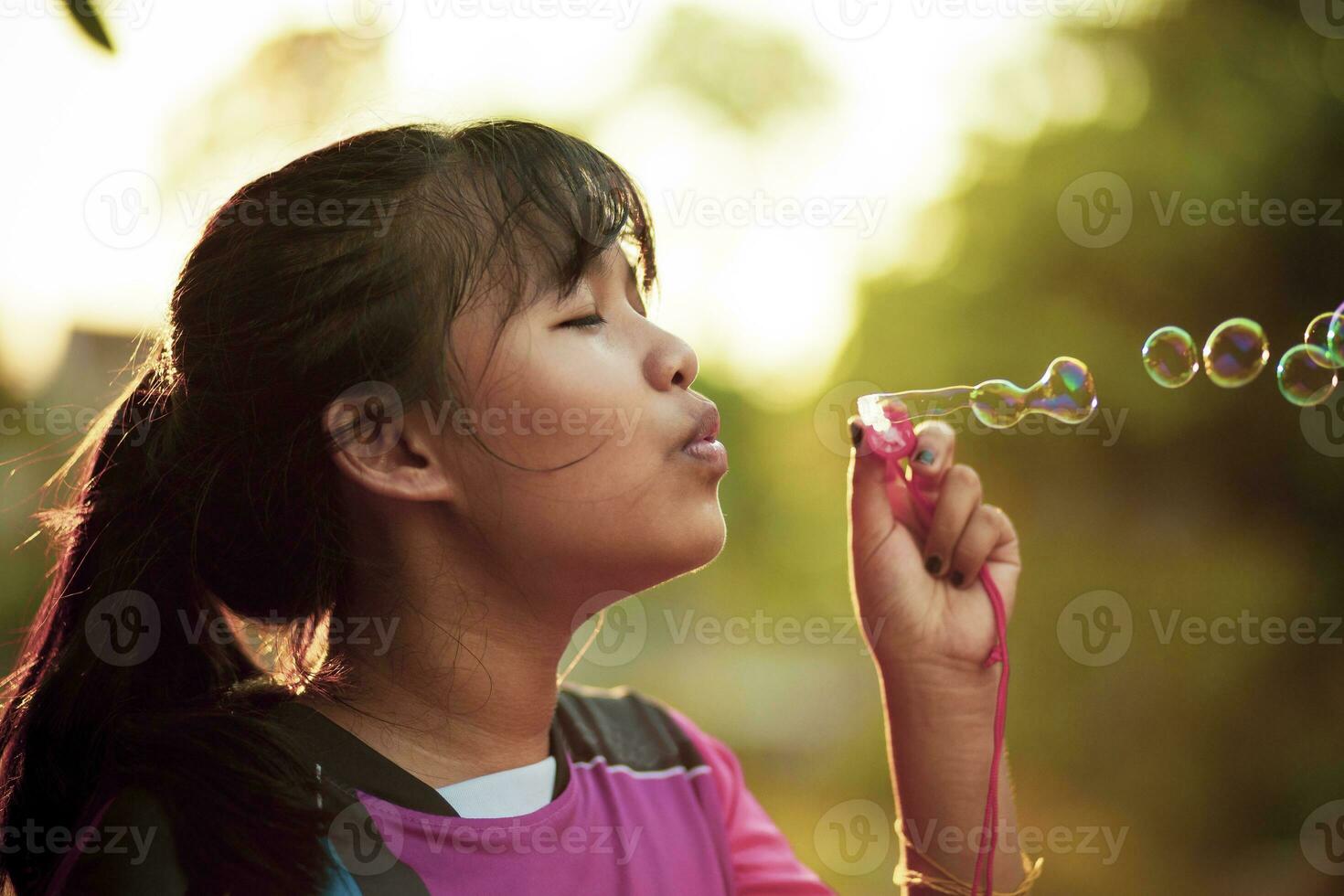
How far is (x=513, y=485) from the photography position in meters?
1.30

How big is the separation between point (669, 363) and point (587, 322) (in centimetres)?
11

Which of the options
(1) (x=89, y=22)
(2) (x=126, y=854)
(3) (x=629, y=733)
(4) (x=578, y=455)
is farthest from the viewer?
(3) (x=629, y=733)

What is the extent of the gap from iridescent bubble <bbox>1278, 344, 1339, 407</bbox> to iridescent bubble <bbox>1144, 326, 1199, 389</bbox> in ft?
0.45

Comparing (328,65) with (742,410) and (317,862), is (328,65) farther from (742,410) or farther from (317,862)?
(742,410)

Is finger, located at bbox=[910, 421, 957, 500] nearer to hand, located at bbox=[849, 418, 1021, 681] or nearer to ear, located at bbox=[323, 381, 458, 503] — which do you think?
hand, located at bbox=[849, 418, 1021, 681]

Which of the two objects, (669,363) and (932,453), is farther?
(932,453)

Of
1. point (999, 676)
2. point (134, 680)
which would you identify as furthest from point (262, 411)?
point (999, 676)

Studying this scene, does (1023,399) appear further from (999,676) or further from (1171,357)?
(999,676)

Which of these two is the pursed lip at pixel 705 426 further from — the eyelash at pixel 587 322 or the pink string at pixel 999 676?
the pink string at pixel 999 676

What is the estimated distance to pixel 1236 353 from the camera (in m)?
1.72

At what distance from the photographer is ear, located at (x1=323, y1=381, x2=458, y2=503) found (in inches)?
52.0

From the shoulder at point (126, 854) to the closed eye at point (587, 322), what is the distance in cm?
68

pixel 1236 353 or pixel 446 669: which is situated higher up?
pixel 1236 353

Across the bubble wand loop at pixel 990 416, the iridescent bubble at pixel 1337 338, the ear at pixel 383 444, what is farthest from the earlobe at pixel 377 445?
the iridescent bubble at pixel 1337 338
